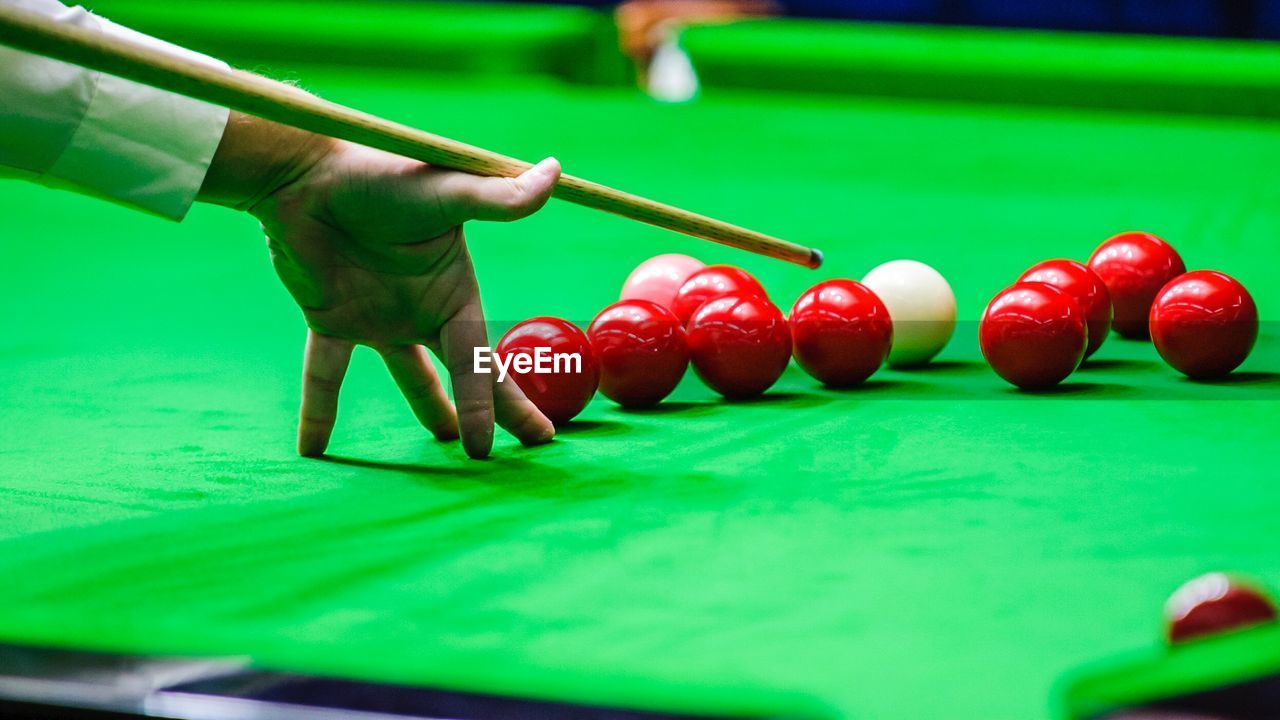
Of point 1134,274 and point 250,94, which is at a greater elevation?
point 1134,274

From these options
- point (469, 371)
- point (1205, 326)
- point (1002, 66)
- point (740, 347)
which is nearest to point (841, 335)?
point (740, 347)

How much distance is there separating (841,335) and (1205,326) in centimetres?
61

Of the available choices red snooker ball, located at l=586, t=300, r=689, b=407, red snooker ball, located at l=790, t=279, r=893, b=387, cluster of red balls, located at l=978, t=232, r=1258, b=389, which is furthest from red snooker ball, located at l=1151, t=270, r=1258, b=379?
red snooker ball, located at l=586, t=300, r=689, b=407

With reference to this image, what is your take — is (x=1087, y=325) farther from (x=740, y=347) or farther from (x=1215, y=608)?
(x=1215, y=608)

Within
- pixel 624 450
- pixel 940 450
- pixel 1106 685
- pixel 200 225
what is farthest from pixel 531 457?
pixel 200 225

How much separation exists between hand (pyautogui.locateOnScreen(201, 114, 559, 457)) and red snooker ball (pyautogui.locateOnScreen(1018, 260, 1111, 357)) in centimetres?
110

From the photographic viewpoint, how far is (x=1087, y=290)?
272cm

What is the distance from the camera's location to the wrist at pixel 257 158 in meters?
2.06

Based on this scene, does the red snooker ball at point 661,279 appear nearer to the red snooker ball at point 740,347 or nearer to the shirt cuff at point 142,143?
the red snooker ball at point 740,347

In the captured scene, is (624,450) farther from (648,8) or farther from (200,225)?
(648,8)

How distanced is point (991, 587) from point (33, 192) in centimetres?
446

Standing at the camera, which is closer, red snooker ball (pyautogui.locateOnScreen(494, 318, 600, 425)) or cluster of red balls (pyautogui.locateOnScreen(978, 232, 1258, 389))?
red snooker ball (pyautogui.locateOnScreen(494, 318, 600, 425))

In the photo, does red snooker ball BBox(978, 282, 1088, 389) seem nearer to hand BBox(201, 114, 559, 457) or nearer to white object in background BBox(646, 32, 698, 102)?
hand BBox(201, 114, 559, 457)

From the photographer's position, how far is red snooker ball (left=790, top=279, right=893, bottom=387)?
252 cm
